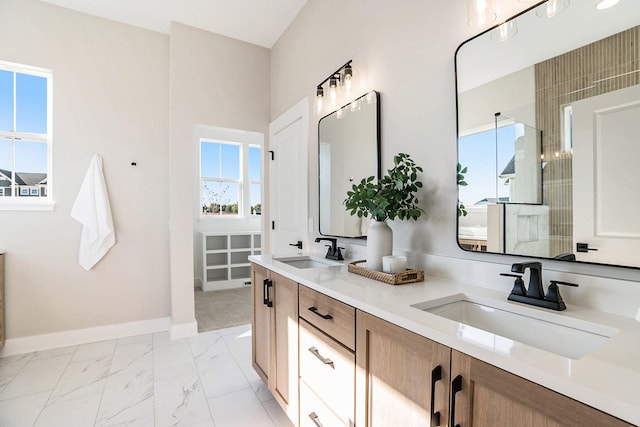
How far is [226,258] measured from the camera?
4.90 m

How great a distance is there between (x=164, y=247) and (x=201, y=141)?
2.29 meters

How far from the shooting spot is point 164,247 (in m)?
3.18

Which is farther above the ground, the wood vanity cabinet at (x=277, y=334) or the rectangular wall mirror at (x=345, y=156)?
the rectangular wall mirror at (x=345, y=156)

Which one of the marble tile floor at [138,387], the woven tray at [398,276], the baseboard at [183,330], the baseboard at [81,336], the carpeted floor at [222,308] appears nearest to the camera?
the woven tray at [398,276]

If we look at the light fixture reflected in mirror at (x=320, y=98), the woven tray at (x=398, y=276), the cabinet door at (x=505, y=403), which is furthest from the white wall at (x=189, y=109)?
the cabinet door at (x=505, y=403)

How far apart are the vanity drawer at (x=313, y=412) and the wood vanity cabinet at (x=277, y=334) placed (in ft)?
0.24

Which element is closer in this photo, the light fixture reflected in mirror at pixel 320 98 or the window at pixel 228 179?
the light fixture reflected in mirror at pixel 320 98

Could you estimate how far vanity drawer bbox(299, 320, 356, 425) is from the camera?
1.11 m

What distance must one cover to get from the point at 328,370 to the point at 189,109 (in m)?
2.72

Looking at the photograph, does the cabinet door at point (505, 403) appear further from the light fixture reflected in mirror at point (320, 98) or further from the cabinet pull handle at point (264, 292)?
the light fixture reflected in mirror at point (320, 98)

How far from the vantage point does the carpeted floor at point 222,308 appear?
330 centimetres

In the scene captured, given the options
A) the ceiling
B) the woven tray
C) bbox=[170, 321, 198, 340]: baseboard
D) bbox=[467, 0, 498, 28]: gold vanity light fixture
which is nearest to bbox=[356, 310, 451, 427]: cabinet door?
the woven tray

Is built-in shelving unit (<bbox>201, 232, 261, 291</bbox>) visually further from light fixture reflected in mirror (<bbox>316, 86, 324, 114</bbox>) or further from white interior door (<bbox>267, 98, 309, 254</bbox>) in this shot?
light fixture reflected in mirror (<bbox>316, 86, 324, 114</bbox>)

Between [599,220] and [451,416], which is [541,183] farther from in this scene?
[451,416]
